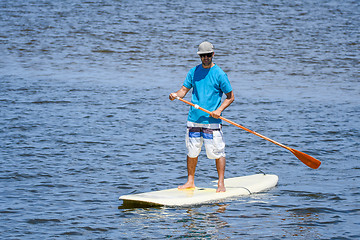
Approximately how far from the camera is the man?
25.0 feet

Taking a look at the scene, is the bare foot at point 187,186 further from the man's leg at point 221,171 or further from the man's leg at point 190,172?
the man's leg at point 221,171

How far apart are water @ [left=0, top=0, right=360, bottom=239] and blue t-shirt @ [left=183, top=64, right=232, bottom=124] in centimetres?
110

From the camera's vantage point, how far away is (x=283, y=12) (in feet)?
113

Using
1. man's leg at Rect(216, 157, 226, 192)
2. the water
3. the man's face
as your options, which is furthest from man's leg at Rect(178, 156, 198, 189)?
the man's face

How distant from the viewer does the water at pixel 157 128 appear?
704 centimetres

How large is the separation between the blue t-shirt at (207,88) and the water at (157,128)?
110 centimetres

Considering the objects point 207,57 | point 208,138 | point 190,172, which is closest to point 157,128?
point 190,172

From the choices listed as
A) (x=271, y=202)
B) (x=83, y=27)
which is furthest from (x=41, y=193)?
(x=83, y=27)

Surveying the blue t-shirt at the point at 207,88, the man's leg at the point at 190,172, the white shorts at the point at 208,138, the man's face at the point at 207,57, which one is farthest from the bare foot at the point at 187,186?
the man's face at the point at 207,57

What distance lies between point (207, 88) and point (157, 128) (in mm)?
4330

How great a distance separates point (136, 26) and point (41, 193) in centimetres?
2101

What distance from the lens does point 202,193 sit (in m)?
7.91

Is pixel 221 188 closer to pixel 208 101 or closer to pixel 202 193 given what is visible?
pixel 202 193

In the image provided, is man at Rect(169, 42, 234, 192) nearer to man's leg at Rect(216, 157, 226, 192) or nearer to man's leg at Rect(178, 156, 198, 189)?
man's leg at Rect(216, 157, 226, 192)
